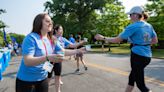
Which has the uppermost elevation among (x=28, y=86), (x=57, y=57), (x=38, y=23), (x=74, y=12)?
(x=74, y=12)

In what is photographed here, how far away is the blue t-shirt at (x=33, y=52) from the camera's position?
3372 millimetres

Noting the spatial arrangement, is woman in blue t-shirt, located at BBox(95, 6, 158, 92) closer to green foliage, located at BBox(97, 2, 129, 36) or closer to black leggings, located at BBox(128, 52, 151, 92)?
black leggings, located at BBox(128, 52, 151, 92)

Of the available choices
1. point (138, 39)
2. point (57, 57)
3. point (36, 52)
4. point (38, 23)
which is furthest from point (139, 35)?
point (57, 57)

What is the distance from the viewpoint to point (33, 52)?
131 inches

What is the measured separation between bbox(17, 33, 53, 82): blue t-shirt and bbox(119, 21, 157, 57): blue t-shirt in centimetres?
203

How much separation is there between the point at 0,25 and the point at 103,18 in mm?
15069

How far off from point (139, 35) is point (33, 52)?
2.61 metres

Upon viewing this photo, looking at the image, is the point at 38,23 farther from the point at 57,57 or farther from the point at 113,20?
the point at 113,20

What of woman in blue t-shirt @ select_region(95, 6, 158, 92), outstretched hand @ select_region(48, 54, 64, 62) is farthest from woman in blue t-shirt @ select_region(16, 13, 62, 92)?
woman in blue t-shirt @ select_region(95, 6, 158, 92)

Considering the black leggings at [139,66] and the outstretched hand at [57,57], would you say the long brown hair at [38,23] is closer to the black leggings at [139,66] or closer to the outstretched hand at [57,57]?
the outstretched hand at [57,57]

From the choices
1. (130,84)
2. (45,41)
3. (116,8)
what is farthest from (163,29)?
(45,41)

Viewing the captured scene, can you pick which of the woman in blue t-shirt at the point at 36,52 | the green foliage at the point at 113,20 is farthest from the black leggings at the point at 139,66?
the green foliage at the point at 113,20

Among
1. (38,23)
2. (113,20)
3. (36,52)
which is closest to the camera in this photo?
(36,52)

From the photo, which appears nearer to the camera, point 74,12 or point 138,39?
point 138,39
